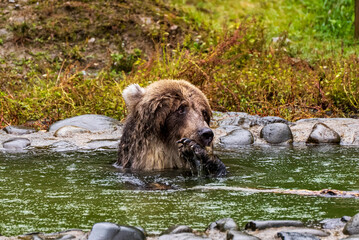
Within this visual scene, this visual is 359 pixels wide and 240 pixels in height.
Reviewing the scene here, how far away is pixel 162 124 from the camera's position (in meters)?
6.81

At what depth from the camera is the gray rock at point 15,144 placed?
8.72 metres

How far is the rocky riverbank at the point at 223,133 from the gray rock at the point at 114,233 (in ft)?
15.7

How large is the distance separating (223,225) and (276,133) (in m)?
5.09

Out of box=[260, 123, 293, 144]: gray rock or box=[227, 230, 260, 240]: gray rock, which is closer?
box=[227, 230, 260, 240]: gray rock

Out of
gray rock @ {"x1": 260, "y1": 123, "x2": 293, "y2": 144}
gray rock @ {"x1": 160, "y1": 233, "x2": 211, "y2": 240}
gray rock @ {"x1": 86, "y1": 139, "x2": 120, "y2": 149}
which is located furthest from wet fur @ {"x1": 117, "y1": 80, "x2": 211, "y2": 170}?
gray rock @ {"x1": 160, "y1": 233, "x2": 211, "y2": 240}

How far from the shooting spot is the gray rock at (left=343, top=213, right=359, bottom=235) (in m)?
4.00

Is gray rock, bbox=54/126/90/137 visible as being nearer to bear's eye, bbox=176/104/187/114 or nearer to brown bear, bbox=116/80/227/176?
brown bear, bbox=116/80/227/176

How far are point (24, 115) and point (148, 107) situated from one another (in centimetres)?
421

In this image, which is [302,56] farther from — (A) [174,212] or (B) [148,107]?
(A) [174,212]

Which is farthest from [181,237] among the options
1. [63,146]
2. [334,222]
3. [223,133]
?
[223,133]

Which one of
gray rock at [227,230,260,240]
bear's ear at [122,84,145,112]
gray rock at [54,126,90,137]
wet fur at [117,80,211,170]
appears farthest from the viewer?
gray rock at [54,126,90,137]

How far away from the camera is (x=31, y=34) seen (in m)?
15.0

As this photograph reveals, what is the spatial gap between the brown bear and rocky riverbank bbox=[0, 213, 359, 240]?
92.2 inches

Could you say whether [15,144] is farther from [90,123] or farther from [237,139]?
[237,139]
